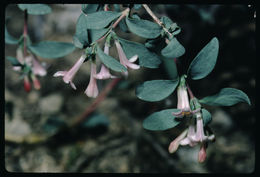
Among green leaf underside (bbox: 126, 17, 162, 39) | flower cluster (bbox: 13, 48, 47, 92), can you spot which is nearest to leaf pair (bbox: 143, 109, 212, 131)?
green leaf underside (bbox: 126, 17, 162, 39)

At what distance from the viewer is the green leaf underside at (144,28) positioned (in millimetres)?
649

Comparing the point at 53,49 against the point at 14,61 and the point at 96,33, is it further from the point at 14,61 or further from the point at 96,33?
the point at 96,33

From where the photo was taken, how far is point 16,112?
1563mm

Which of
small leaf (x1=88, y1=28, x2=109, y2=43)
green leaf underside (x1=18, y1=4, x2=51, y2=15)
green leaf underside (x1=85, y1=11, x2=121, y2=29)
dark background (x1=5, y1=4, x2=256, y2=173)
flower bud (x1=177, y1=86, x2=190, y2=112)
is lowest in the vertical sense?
dark background (x1=5, y1=4, x2=256, y2=173)

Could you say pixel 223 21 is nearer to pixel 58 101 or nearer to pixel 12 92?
pixel 58 101

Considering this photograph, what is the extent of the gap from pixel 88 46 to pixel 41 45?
11.1 inches

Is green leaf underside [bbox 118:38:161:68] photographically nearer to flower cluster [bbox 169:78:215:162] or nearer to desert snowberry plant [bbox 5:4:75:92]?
flower cluster [bbox 169:78:215:162]

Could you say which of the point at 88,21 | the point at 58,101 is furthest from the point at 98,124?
the point at 88,21

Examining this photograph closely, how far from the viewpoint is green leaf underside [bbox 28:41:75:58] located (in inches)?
33.9

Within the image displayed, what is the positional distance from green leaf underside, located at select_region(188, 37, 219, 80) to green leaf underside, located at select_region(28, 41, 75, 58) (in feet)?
1.41

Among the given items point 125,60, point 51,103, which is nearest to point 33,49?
point 125,60

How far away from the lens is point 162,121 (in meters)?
0.70

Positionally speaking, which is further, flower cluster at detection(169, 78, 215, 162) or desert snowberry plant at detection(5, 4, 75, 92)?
desert snowberry plant at detection(5, 4, 75, 92)

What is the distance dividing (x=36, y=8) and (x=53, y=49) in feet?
0.49
